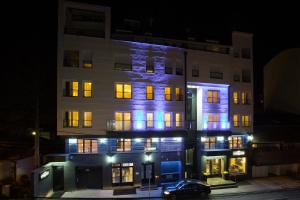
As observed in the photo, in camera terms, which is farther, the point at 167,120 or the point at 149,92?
the point at 167,120

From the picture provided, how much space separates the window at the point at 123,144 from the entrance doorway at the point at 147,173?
2.47 meters

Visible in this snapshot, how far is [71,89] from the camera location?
2462 centimetres

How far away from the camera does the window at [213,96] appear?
29.8 meters

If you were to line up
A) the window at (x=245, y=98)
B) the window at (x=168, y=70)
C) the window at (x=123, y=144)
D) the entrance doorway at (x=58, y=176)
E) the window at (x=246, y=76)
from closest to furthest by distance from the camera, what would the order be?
1. the entrance doorway at (x=58, y=176)
2. the window at (x=123, y=144)
3. the window at (x=168, y=70)
4. the window at (x=245, y=98)
5. the window at (x=246, y=76)

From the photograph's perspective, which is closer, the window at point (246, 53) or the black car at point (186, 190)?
the black car at point (186, 190)

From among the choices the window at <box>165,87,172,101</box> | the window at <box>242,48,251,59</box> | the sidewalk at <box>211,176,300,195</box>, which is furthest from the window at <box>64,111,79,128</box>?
the window at <box>242,48,251,59</box>

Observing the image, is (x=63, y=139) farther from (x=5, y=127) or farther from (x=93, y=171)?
(x=5, y=127)

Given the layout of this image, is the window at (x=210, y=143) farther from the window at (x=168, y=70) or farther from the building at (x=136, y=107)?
the window at (x=168, y=70)

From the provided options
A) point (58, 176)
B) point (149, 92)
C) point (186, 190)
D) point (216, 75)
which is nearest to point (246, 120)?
point (216, 75)

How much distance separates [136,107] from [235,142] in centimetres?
1324

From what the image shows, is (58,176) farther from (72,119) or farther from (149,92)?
(149,92)

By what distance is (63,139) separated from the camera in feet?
80.6

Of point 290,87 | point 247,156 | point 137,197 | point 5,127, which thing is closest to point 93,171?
point 137,197

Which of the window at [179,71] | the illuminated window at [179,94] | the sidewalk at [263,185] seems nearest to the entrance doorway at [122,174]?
the sidewalk at [263,185]
